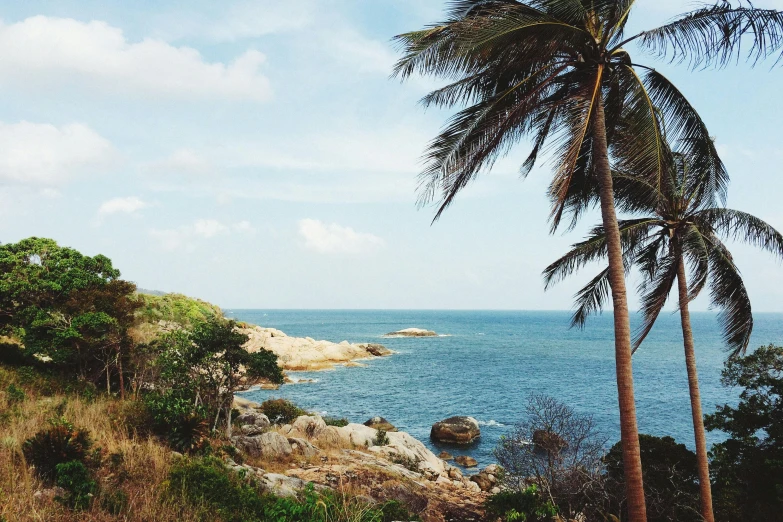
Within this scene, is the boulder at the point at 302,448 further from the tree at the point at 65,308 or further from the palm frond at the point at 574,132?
the palm frond at the point at 574,132

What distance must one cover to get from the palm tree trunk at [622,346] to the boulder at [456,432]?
73.5 feet

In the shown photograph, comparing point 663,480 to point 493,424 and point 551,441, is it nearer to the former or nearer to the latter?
point 551,441

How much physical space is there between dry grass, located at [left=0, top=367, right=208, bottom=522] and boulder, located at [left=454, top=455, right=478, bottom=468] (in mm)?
18207

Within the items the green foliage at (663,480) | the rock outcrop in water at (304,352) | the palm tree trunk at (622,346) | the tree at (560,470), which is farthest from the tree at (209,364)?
the rock outcrop in water at (304,352)

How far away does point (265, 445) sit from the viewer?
13836 mm

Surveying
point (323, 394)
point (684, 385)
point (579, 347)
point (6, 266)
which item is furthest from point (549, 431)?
point (579, 347)

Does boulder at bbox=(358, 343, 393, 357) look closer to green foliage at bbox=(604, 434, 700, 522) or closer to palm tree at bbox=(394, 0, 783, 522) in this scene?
green foliage at bbox=(604, 434, 700, 522)

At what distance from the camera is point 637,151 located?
8305 mm

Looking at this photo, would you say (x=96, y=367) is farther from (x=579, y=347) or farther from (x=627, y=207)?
(x=579, y=347)

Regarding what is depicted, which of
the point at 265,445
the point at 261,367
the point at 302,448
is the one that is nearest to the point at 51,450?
the point at 265,445

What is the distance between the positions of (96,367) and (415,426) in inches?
827

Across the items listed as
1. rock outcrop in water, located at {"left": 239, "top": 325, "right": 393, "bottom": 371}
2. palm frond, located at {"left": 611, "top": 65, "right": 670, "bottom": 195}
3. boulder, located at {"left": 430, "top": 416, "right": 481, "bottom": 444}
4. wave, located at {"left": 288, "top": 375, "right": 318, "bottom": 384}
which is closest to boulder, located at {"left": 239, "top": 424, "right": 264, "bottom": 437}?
palm frond, located at {"left": 611, "top": 65, "right": 670, "bottom": 195}

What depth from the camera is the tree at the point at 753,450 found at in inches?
424

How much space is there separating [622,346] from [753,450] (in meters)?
7.83
